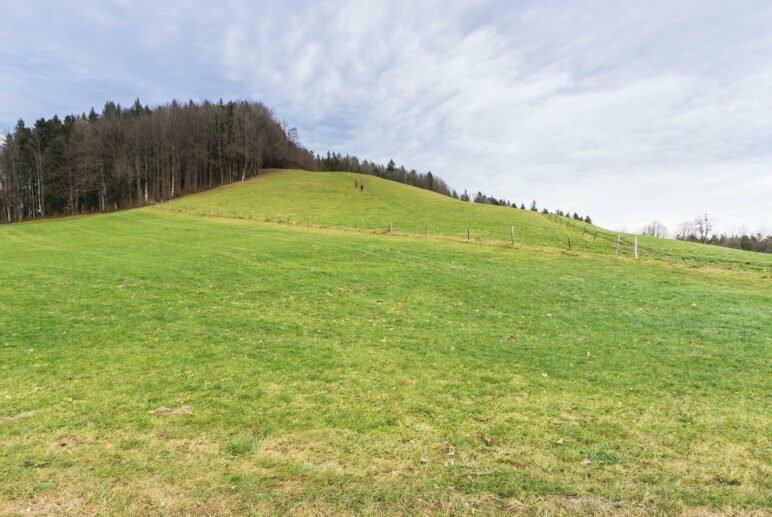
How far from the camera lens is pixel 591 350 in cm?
1161

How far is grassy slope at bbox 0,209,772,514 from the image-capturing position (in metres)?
5.31

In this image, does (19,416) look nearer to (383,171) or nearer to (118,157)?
(118,157)

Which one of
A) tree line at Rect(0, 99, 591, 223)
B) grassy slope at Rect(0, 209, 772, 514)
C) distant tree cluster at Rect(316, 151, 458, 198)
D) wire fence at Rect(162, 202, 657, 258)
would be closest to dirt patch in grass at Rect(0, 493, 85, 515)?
grassy slope at Rect(0, 209, 772, 514)

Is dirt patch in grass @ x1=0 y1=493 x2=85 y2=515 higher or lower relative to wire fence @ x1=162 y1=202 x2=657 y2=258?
lower

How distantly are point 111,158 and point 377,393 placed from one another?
9357 cm

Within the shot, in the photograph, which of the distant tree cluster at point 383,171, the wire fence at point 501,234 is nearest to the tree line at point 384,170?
the distant tree cluster at point 383,171

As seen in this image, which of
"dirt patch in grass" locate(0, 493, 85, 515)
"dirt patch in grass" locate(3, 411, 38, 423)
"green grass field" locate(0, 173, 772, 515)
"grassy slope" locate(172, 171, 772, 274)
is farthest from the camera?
"grassy slope" locate(172, 171, 772, 274)

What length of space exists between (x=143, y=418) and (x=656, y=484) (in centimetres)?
843

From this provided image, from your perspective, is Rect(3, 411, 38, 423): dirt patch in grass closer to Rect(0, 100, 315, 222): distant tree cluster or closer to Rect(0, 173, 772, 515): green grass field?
Rect(0, 173, 772, 515): green grass field

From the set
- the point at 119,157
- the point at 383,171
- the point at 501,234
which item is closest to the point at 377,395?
the point at 501,234

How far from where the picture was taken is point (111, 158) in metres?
80.4

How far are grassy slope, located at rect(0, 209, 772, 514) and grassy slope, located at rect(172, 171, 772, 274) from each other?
19.0 meters

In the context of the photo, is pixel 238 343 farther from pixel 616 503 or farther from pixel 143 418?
pixel 616 503

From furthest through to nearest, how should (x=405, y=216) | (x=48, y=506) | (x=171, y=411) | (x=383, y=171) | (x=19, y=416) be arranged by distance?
(x=383, y=171), (x=405, y=216), (x=171, y=411), (x=19, y=416), (x=48, y=506)
